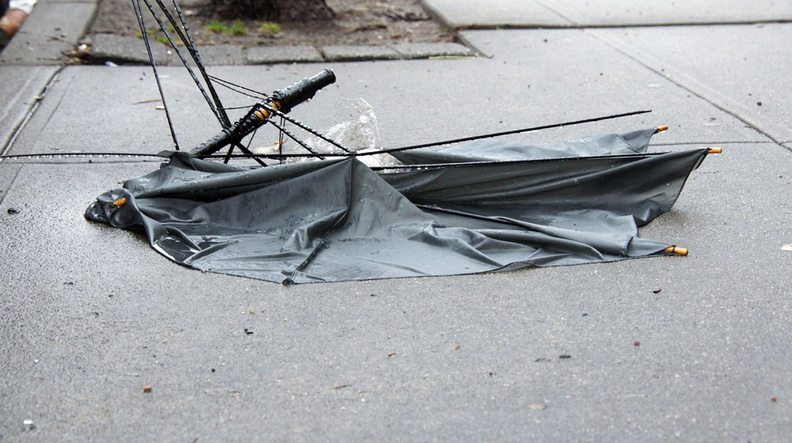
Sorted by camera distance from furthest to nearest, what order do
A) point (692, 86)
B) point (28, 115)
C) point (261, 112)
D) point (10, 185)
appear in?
1. point (692, 86)
2. point (28, 115)
3. point (10, 185)
4. point (261, 112)

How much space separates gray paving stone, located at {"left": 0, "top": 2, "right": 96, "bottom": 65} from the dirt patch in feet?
0.60

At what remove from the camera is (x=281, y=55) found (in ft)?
21.4

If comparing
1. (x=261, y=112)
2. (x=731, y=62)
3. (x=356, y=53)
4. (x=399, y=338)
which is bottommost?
(x=731, y=62)

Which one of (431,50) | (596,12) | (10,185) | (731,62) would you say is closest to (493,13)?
(596,12)

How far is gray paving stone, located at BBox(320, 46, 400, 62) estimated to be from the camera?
6.54 m

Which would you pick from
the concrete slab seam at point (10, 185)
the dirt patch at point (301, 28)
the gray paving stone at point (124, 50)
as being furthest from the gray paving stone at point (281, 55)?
the concrete slab seam at point (10, 185)

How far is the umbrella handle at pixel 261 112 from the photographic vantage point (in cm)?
379

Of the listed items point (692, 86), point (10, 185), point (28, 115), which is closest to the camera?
point (10, 185)

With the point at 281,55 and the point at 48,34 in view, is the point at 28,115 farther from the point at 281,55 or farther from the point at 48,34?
the point at 281,55

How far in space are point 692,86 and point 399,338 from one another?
13.6 ft

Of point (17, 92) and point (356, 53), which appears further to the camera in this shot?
point (356, 53)

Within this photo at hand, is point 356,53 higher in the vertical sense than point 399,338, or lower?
lower

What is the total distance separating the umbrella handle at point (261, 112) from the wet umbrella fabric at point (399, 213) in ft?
0.38

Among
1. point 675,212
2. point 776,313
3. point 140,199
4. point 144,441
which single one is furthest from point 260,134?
point 776,313
